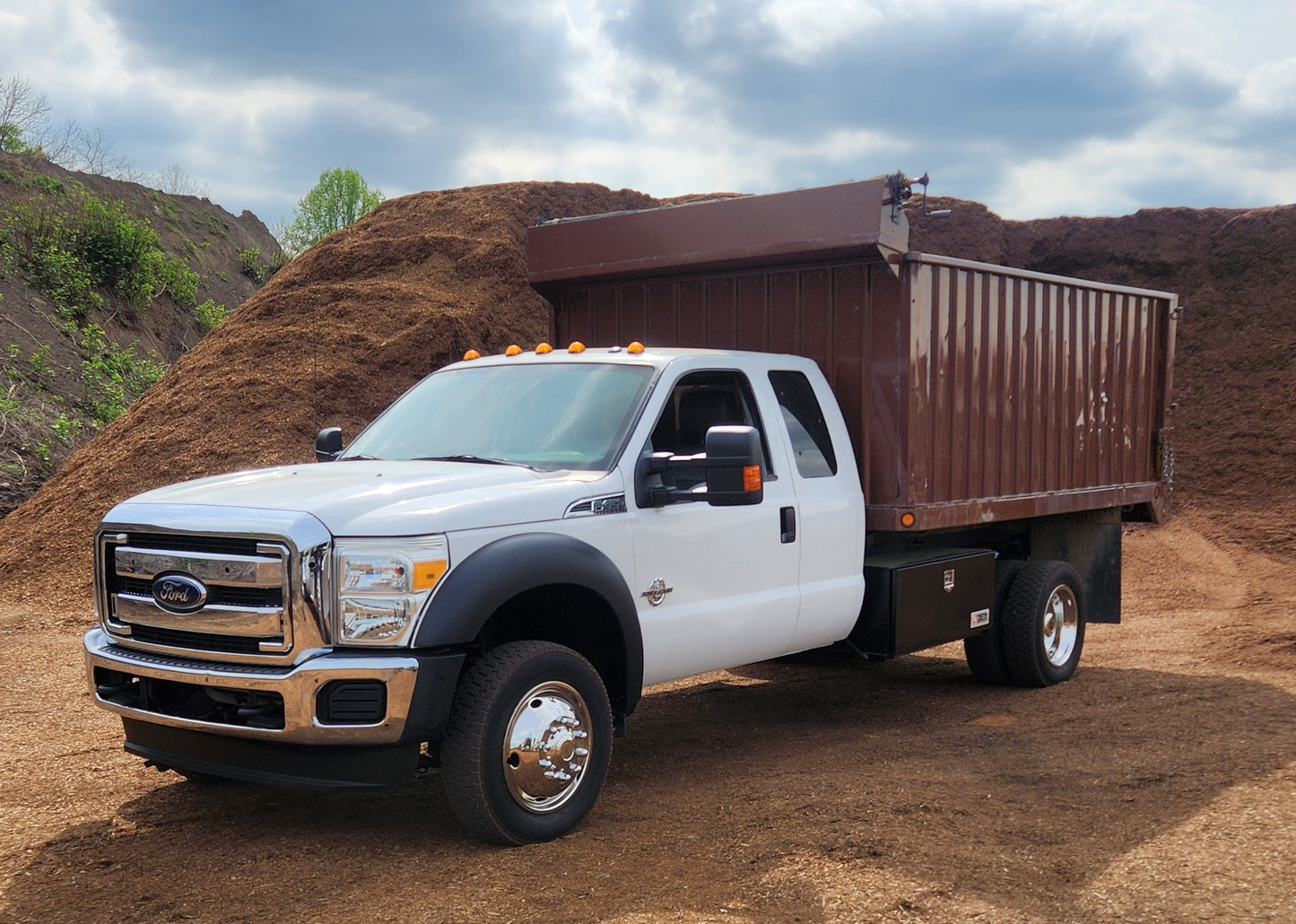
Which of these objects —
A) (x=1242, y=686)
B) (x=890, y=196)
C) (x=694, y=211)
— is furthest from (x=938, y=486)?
(x=1242, y=686)

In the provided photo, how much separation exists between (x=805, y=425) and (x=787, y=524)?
2.19ft

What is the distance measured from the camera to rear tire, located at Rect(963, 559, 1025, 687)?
7.88 m

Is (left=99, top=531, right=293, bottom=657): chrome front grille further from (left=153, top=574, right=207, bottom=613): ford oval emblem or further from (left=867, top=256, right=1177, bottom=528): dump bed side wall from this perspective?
(left=867, top=256, right=1177, bottom=528): dump bed side wall

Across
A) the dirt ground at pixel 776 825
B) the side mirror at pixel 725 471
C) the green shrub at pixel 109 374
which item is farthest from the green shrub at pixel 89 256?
the side mirror at pixel 725 471

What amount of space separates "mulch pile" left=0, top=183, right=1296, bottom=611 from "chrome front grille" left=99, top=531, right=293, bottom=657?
→ 7.29 metres

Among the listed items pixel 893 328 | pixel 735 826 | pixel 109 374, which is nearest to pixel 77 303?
pixel 109 374

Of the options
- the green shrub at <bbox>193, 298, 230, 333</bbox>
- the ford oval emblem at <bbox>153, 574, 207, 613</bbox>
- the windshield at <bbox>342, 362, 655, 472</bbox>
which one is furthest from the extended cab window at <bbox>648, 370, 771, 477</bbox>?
the green shrub at <bbox>193, 298, 230, 333</bbox>

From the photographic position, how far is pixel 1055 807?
5.27 m

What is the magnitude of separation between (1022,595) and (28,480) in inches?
520

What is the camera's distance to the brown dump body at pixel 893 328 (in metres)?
6.65

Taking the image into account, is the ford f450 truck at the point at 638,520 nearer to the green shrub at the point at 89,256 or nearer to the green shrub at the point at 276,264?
the green shrub at the point at 89,256

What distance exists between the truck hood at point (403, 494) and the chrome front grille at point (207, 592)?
171 millimetres

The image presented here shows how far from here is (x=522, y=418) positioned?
5656 mm

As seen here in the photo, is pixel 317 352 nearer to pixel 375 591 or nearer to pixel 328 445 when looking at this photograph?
pixel 328 445
